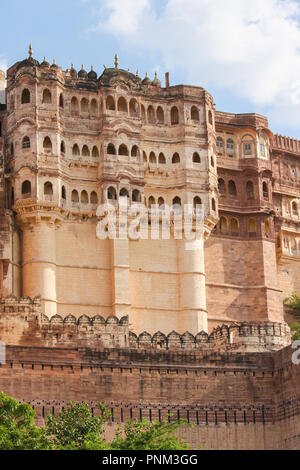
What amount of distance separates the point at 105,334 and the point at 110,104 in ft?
40.0

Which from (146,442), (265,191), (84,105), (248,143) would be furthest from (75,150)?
(146,442)

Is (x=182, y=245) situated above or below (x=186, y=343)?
above

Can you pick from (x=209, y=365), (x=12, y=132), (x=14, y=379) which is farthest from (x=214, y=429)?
(x=12, y=132)

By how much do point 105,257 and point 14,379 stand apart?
14.5 meters

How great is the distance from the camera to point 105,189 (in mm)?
55344

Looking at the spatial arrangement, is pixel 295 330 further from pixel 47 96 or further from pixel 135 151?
pixel 47 96

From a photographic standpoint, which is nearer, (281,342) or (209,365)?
(209,365)

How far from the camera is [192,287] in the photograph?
55500mm

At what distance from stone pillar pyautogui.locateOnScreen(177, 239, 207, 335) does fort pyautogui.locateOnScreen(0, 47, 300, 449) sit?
0.05 metres

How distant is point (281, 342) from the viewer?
49.1m

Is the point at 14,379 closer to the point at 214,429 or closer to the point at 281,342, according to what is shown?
the point at 214,429
